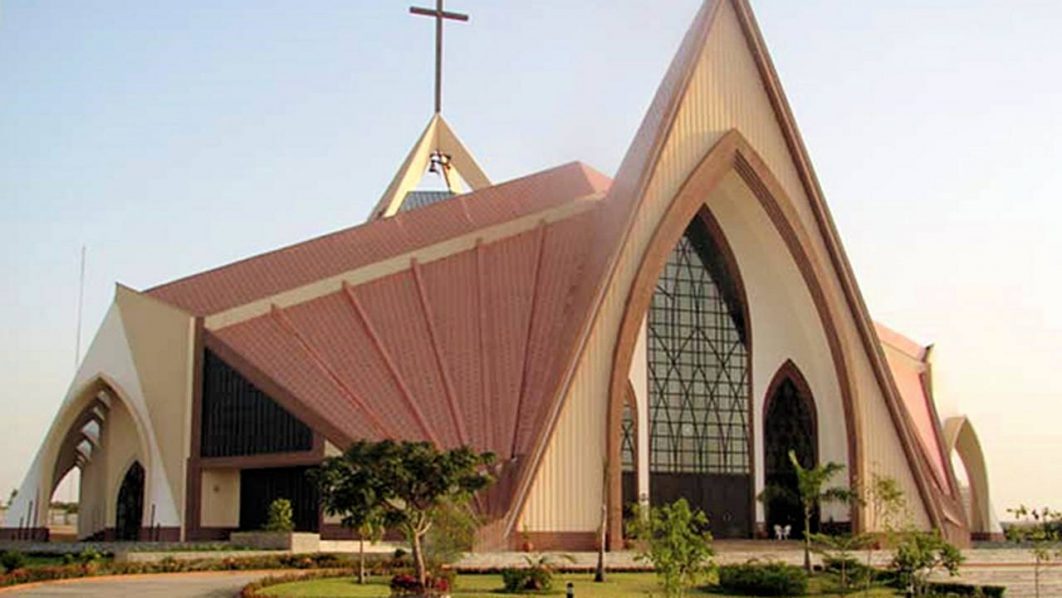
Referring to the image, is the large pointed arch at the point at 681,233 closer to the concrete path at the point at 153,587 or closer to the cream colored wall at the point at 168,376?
the concrete path at the point at 153,587

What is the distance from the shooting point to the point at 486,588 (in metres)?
24.5

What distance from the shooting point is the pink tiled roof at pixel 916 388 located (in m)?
44.1

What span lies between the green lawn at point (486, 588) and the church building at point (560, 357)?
275 inches

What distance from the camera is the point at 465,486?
75.0ft

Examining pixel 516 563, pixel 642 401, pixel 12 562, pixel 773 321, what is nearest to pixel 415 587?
pixel 516 563

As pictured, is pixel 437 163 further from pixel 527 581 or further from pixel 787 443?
pixel 527 581

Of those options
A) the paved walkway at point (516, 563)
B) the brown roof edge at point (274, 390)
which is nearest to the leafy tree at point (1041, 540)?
the paved walkway at point (516, 563)

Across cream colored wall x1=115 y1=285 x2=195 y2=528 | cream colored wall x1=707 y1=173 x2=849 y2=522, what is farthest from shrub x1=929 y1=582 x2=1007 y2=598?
cream colored wall x1=115 y1=285 x2=195 y2=528

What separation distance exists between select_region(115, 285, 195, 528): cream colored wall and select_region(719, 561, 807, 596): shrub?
18.9m

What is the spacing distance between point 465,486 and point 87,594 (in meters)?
6.48

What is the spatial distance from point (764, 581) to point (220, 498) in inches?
780

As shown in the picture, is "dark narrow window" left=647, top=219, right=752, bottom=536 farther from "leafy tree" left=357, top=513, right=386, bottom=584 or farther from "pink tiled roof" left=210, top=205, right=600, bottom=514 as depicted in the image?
"leafy tree" left=357, top=513, right=386, bottom=584

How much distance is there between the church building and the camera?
1414 inches

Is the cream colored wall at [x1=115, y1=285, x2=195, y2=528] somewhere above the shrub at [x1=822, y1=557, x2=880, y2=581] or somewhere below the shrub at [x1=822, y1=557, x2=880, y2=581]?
above
